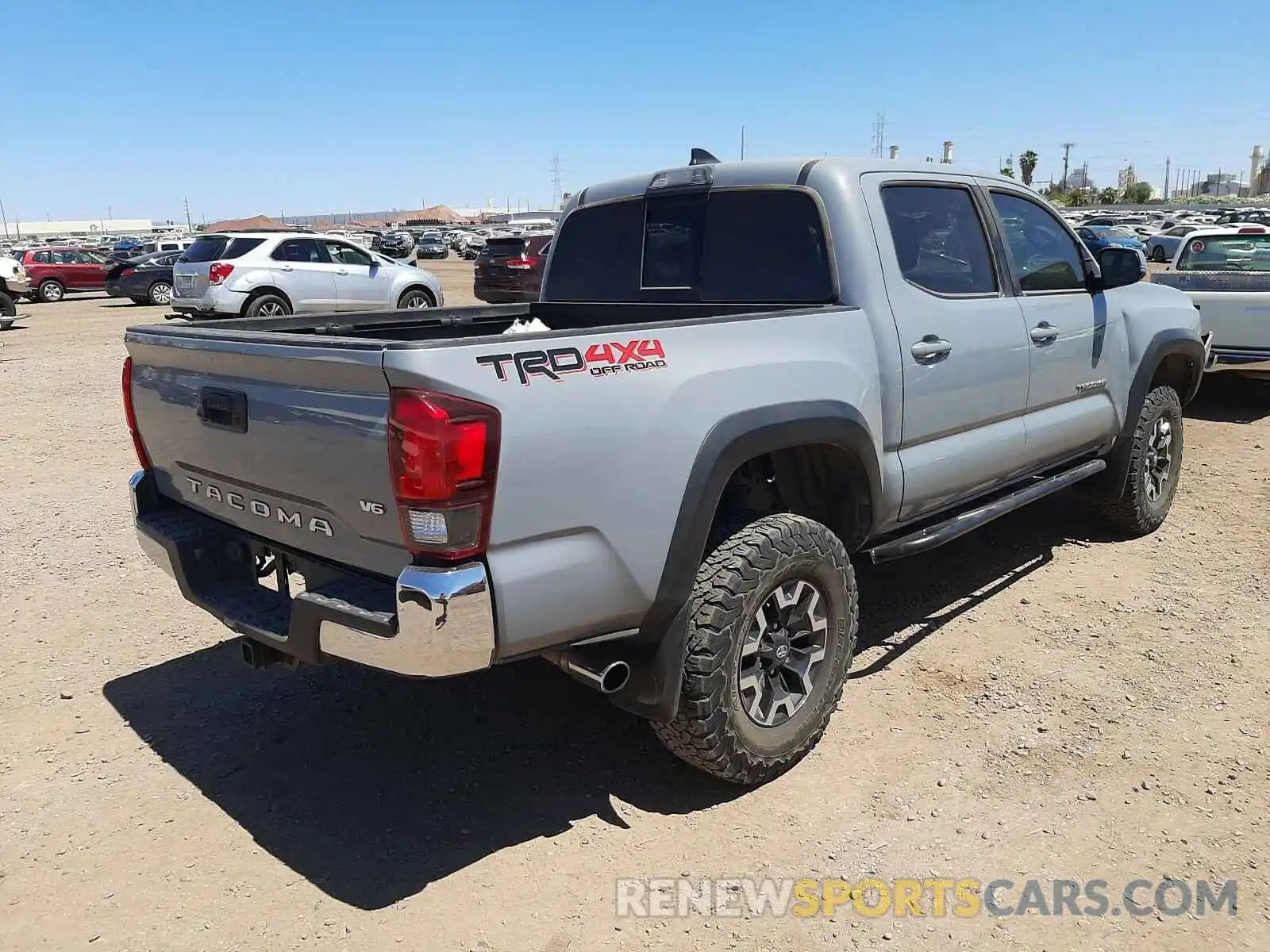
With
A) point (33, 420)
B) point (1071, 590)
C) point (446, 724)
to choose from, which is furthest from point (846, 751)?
point (33, 420)

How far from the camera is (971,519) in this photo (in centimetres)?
420

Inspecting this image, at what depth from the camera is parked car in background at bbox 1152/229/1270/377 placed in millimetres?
9023

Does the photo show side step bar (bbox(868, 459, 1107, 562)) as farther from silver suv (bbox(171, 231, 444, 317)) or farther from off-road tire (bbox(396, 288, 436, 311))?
off-road tire (bbox(396, 288, 436, 311))

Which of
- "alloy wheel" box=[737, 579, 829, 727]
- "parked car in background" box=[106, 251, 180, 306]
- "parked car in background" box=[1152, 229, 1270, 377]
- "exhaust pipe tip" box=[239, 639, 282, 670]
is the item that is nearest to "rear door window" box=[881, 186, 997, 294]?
"alloy wheel" box=[737, 579, 829, 727]

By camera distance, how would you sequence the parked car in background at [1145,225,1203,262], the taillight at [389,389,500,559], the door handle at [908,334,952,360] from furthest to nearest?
the parked car in background at [1145,225,1203,262] → the door handle at [908,334,952,360] → the taillight at [389,389,500,559]

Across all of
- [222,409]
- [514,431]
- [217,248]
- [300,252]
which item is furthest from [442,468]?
[217,248]

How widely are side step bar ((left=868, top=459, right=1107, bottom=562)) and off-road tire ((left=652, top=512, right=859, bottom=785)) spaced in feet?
1.38

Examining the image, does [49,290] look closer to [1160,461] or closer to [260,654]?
[260,654]

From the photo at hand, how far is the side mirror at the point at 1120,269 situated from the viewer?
4898mm

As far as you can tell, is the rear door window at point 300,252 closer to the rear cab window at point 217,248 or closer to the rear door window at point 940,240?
the rear cab window at point 217,248

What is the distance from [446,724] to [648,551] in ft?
4.85

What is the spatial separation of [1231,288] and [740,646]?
8835 mm

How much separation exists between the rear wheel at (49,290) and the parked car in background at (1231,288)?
2805cm

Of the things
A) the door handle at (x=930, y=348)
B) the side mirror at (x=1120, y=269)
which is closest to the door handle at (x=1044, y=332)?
the side mirror at (x=1120, y=269)
